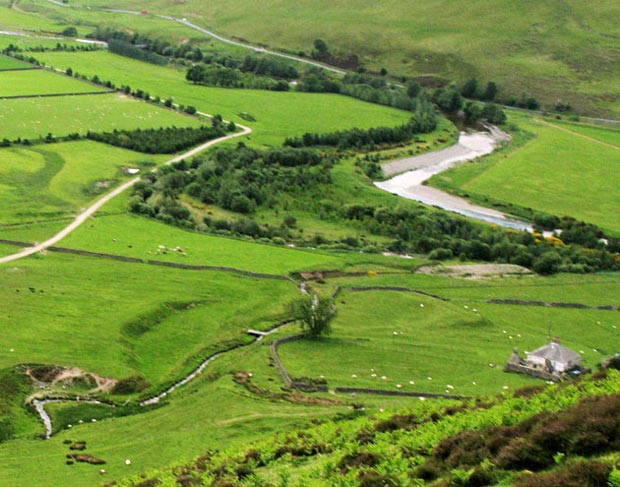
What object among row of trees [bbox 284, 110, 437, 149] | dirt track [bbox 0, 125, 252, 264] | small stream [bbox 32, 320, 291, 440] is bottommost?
small stream [bbox 32, 320, 291, 440]

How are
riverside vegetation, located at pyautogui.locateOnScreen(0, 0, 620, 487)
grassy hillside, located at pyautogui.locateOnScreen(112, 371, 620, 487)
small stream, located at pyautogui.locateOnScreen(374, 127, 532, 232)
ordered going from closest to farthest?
grassy hillside, located at pyautogui.locateOnScreen(112, 371, 620, 487)
riverside vegetation, located at pyautogui.locateOnScreen(0, 0, 620, 487)
small stream, located at pyautogui.locateOnScreen(374, 127, 532, 232)

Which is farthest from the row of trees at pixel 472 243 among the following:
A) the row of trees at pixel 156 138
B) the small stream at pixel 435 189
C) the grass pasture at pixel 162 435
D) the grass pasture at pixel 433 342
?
the grass pasture at pixel 162 435

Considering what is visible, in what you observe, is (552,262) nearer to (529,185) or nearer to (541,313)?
(541,313)

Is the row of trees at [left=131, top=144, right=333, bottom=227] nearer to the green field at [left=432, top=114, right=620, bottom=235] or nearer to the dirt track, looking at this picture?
the dirt track

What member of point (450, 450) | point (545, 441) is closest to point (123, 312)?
point (450, 450)

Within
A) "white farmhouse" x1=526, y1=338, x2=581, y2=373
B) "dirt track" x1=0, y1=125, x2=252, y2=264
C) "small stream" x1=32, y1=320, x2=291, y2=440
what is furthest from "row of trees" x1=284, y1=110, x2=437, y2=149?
"white farmhouse" x1=526, y1=338, x2=581, y2=373

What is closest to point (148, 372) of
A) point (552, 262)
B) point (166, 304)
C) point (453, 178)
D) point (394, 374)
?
point (166, 304)

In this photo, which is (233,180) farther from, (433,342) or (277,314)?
(433,342)
